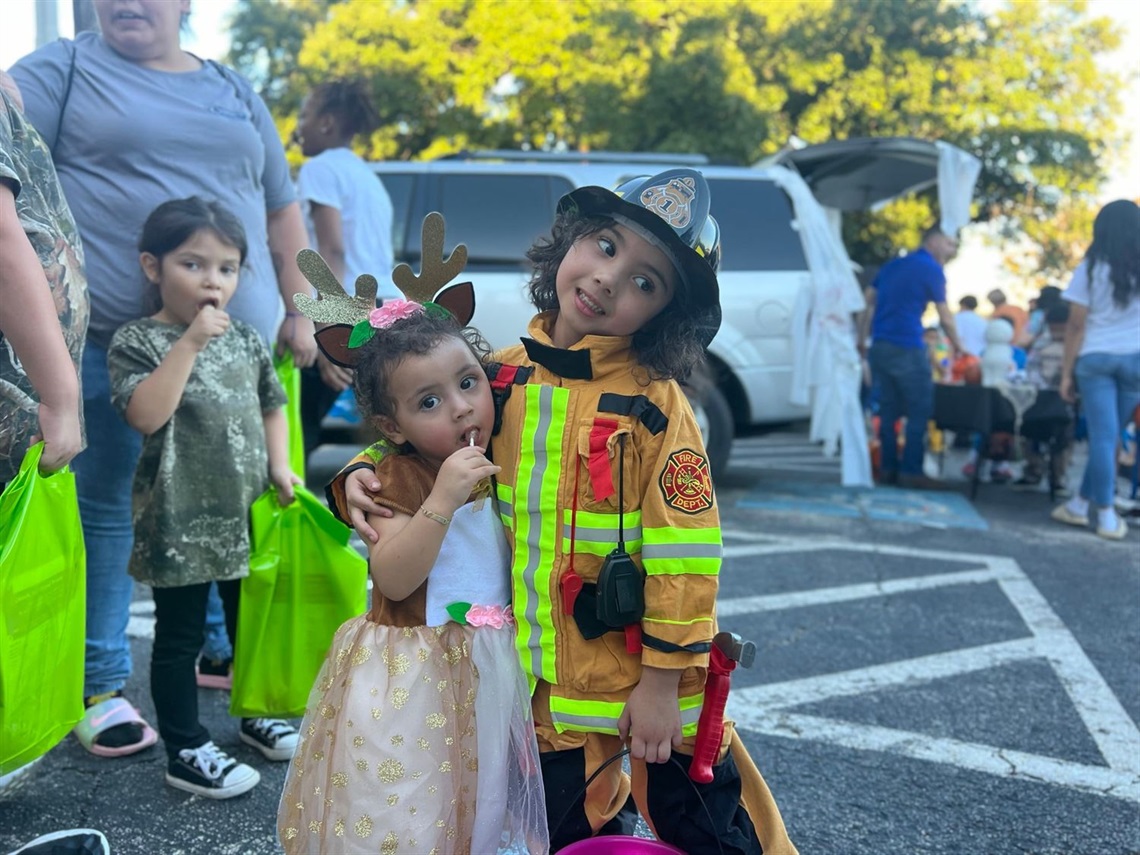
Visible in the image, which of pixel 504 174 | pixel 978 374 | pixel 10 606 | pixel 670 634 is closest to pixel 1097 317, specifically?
pixel 978 374

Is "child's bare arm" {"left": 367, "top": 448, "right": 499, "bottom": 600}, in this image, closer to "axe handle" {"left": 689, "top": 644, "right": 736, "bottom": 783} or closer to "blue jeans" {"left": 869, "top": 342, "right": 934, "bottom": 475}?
"axe handle" {"left": 689, "top": 644, "right": 736, "bottom": 783}

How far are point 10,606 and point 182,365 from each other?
0.66 meters

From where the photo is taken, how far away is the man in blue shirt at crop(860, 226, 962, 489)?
695 cm

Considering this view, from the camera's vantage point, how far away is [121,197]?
2.47 m

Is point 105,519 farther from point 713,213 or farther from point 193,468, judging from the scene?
point 713,213

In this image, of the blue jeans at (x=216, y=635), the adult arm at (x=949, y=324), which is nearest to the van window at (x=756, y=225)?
the adult arm at (x=949, y=324)

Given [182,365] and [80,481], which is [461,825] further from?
[80,481]

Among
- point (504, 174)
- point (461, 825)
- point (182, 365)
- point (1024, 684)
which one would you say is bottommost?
point (1024, 684)

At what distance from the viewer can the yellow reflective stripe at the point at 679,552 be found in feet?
4.97

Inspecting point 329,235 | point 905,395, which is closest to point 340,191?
point 329,235

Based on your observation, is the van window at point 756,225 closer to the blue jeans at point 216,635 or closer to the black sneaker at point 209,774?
the blue jeans at point 216,635

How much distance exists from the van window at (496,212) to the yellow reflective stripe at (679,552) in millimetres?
4619

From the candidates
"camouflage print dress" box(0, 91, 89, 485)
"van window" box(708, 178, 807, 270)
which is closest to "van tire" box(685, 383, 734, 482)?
"van window" box(708, 178, 807, 270)

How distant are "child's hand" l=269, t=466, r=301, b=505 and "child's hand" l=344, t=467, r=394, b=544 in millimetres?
951
